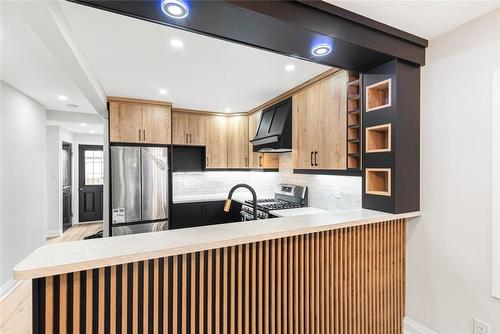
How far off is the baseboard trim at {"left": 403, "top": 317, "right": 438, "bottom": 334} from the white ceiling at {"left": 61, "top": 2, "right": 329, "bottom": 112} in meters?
2.46

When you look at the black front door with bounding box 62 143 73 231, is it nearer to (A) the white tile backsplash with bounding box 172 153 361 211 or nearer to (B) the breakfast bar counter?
(A) the white tile backsplash with bounding box 172 153 361 211

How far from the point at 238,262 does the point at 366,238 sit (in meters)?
1.07

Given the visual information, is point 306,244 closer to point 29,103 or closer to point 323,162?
point 323,162

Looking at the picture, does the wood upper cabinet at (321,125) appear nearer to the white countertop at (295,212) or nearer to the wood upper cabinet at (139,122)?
the white countertop at (295,212)

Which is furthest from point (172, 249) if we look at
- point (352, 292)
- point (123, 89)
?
point (123, 89)

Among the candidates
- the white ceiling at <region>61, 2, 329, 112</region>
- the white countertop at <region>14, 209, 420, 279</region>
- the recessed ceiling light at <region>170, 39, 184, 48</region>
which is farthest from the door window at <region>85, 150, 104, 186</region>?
→ the white countertop at <region>14, 209, 420, 279</region>

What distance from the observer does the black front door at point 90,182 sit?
6.16 meters

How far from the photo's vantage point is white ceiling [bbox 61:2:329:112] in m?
1.68

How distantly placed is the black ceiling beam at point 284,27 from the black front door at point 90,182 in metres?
6.28

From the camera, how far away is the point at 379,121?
1945 mm

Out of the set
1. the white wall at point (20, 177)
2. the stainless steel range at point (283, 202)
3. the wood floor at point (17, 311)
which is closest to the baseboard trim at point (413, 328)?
the stainless steel range at point (283, 202)

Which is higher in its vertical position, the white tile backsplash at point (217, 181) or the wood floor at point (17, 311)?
the white tile backsplash at point (217, 181)

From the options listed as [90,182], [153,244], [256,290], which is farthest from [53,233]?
[256,290]

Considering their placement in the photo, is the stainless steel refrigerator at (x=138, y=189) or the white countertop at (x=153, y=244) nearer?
the white countertop at (x=153, y=244)
